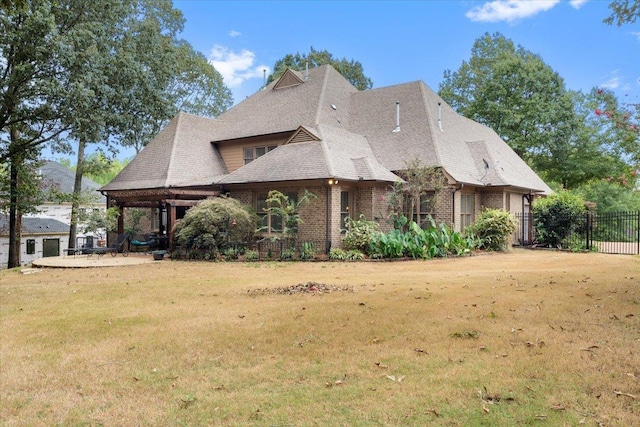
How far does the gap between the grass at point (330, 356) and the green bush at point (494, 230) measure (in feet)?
29.4

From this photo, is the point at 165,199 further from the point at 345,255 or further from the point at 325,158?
the point at 345,255

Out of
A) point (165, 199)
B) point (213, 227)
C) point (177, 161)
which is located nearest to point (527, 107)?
point (177, 161)

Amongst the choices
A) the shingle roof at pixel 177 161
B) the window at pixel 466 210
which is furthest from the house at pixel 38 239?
the window at pixel 466 210

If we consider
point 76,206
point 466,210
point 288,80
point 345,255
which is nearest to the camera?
point 345,255

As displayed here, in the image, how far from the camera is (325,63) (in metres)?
41.1

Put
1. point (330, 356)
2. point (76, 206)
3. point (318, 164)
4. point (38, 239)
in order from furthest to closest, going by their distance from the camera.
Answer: point (38, 239), point (76, 206), point (318, 164), point (330, 356)

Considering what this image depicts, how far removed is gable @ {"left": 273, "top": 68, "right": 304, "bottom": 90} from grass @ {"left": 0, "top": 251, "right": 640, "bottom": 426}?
62.2 ft

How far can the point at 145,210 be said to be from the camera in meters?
25.9

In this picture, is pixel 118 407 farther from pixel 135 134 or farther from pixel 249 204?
pixel 135 134

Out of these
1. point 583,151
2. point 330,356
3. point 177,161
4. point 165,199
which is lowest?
point 330,356

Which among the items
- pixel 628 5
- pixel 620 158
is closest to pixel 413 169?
pixel 628 5

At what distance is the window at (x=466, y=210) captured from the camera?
20.7m

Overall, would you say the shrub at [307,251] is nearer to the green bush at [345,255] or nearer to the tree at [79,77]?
the green bush at [345,255]

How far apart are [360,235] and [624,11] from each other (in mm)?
10802
